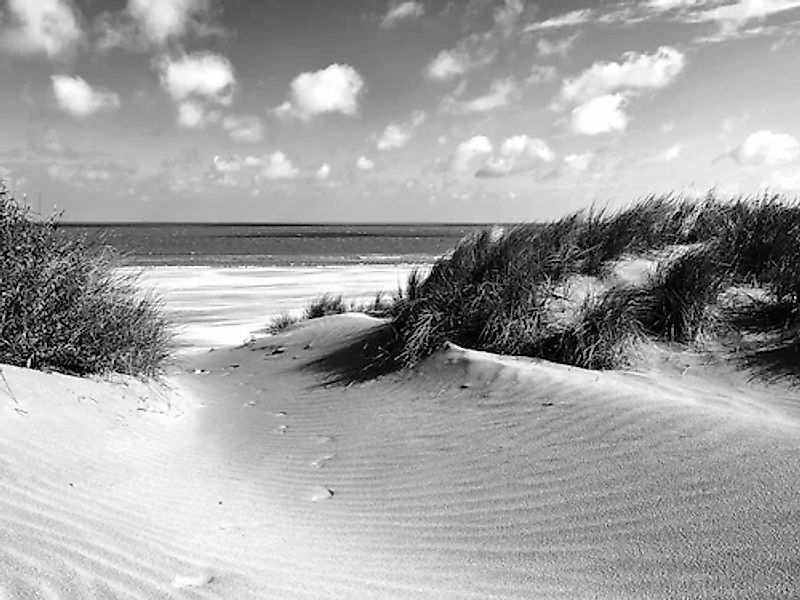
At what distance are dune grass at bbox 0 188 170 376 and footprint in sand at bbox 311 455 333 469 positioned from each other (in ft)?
7.57

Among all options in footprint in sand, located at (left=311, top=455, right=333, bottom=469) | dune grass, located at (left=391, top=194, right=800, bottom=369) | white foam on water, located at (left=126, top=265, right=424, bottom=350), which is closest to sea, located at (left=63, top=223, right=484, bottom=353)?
white foam on water, located at (left=126, top=265, right=424, bottom=350)

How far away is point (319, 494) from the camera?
4.29 metres

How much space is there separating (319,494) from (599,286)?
430 cm

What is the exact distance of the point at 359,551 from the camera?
336 centimetres

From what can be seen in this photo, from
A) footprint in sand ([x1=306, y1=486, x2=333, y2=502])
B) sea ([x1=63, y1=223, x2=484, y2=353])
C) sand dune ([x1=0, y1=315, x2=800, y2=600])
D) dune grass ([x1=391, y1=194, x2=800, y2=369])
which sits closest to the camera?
sand dune ([x1=0, y1=315, x2=800, y2=600])

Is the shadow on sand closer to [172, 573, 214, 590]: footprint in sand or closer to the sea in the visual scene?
the sea

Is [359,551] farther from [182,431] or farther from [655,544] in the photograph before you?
[182,431]

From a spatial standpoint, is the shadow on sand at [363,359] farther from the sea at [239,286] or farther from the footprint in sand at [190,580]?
the footprint in sand at [190,580]

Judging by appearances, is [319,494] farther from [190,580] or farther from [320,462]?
[190,580]

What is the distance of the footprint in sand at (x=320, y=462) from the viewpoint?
4836mm

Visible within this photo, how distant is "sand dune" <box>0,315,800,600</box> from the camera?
2838mm

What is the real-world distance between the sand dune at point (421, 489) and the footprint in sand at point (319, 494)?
0.02 meters

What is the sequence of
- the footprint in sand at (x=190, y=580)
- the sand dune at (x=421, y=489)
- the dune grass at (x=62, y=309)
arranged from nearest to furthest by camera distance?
1. the footprint in sand at (x=190, y=580)
2. the sand dune at (x=421, y=489)
3. the dune grass at (x=62, y=309)

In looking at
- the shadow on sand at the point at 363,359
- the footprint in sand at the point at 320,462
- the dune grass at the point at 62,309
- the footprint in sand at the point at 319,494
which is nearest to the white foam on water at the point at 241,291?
the dune grass at the point at 62,309
